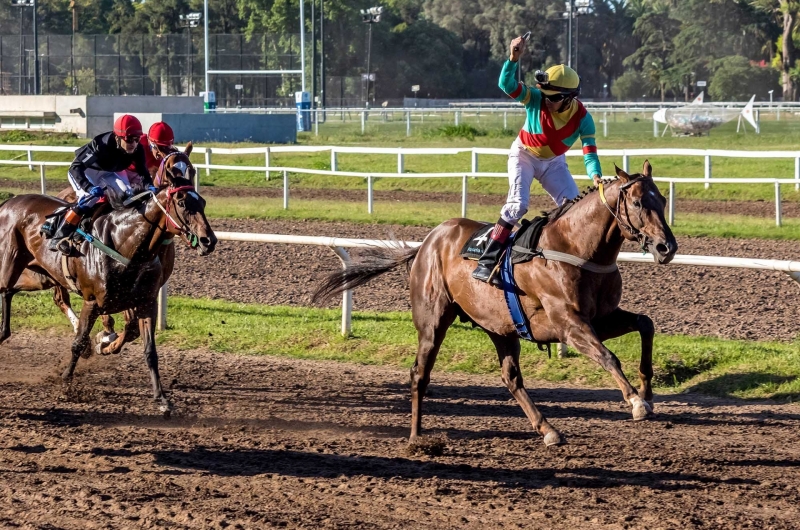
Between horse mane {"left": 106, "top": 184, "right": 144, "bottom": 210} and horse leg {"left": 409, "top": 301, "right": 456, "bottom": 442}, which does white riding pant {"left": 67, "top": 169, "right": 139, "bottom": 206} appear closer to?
horse mane {"left": 106, "top": 184, "right": 144, "bottom": 210}

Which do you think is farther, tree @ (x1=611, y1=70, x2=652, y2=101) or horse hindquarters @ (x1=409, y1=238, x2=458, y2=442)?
tree @ (x1=611, y1=70, x2=652, y2=101)

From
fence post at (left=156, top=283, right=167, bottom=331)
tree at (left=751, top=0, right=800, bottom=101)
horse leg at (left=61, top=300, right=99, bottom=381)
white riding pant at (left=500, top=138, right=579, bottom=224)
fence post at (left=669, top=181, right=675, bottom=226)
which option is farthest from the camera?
tree at (left=751, top=0, right=800, bottom=101)

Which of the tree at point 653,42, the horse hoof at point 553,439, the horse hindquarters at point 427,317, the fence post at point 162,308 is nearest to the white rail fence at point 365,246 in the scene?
the fence post at point 162,308

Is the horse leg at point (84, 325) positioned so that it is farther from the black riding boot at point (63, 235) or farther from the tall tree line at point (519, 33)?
the tall tree line at point (519, 33)

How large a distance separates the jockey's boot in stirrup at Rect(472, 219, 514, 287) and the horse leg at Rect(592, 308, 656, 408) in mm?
683

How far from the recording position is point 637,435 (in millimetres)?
6699

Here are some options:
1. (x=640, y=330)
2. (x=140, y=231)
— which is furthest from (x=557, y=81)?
(x=140, y=231)

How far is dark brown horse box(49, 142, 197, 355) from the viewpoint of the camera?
7215 mm

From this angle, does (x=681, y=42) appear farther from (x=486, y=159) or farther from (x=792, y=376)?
(x=792, y=376)

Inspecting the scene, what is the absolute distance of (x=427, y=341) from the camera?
680 centimetres

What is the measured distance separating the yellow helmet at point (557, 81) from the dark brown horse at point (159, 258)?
2365 mm

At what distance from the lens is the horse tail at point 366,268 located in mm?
7418

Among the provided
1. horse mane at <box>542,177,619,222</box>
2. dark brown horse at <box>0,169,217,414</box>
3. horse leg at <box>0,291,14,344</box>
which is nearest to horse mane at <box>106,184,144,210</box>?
dark brown horse at <box>0,169,217,414</box>

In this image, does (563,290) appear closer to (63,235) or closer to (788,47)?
(63,235)
